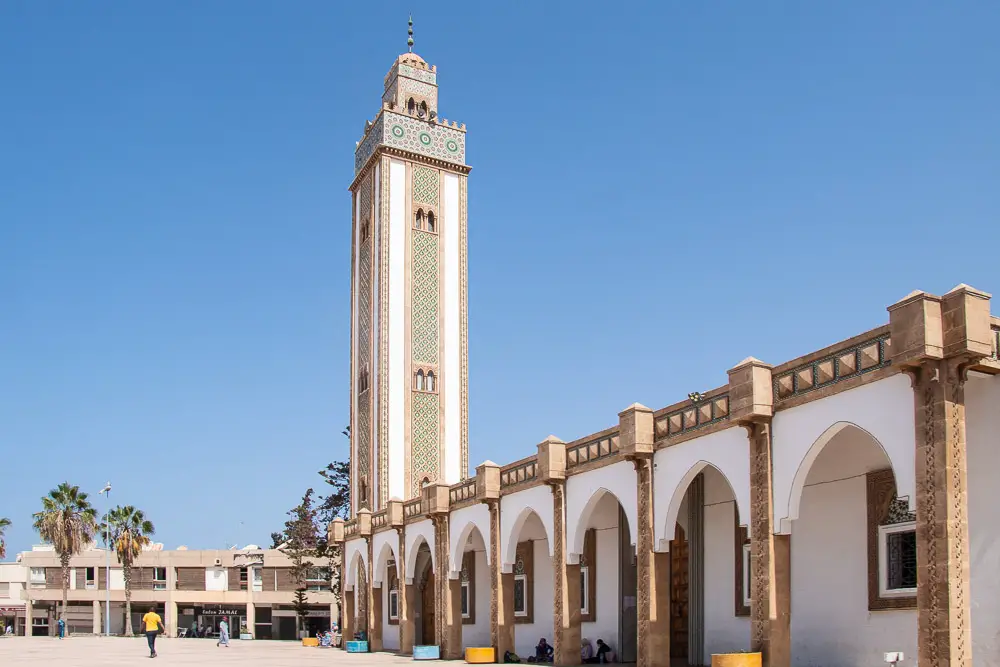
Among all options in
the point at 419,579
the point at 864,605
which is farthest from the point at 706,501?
the point at 419,579

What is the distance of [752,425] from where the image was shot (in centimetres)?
1775

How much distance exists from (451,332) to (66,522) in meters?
26.1

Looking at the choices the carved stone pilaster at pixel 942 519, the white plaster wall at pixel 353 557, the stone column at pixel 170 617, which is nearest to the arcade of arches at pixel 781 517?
the carved stone pilaster at pixel 942 519

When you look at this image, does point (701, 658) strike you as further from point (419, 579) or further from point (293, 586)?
point (293, 586)

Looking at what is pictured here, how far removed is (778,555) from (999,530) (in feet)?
11.1

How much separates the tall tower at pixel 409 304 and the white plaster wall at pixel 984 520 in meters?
26.0

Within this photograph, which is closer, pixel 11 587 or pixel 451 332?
pixel 451 332

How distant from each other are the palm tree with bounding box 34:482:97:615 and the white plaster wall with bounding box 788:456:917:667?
148 feet

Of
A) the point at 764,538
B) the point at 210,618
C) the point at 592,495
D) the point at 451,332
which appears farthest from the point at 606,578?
the point at 210,618

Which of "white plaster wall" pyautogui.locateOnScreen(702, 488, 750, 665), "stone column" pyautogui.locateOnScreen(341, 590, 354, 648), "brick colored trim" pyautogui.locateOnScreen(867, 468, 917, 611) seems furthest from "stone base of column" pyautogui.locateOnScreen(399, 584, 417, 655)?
"brick colored trim" pyautogui.locateOnScreen(867, 468, 917, 611)

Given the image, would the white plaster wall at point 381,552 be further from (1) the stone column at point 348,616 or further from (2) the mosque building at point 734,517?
(1) the stone column at point 348,616

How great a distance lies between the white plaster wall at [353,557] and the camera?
38750 mm

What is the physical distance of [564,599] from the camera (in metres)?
23.7

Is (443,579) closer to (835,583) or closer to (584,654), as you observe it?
(584,654)
